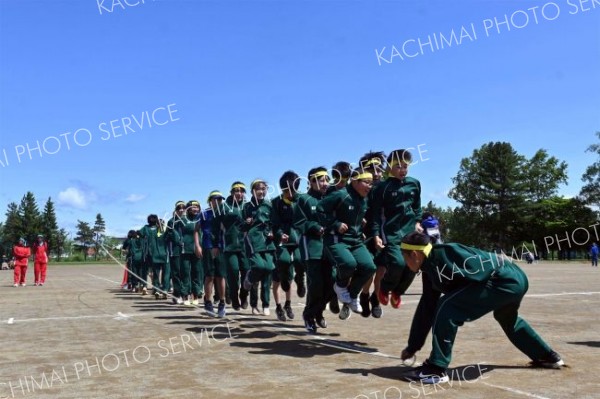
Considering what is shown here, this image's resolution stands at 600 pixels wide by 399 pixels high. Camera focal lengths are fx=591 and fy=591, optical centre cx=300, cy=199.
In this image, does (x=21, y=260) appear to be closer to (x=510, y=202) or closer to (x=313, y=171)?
(x=313, y=171)

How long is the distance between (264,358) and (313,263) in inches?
70.8

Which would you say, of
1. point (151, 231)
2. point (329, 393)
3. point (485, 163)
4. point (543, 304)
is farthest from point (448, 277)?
point (485, 163)

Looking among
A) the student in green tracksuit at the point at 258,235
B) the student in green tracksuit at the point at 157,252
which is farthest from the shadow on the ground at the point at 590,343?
the student in green tracksuit at the point at 157,252

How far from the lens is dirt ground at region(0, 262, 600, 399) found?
15.5 feet

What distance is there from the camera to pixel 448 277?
16.9 ft

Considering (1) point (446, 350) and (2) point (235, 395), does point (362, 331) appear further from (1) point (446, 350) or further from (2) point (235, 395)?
(2) point (235, 395)

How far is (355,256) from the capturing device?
7078 mm

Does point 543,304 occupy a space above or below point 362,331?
below

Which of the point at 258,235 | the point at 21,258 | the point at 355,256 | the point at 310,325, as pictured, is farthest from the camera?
the point at 21,258

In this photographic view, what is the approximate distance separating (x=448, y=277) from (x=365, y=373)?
114 centimetres

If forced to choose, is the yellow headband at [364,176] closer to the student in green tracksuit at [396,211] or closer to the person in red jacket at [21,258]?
the student in green tracksuit at [396,211]

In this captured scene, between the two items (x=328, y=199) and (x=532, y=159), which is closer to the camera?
(x=328, y=199)

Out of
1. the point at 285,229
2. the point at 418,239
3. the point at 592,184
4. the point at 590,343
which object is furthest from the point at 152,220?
the point at 592,184

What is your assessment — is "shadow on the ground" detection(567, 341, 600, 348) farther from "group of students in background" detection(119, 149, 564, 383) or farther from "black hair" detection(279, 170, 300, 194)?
"black hair" detection(279, 170, 300, 194)
